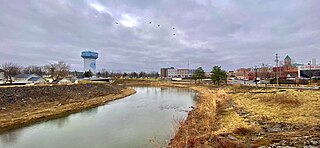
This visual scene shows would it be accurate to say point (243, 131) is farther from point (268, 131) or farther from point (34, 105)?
point (34, 105)

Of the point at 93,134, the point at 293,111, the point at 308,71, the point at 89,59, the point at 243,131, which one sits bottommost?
the point at 93,134

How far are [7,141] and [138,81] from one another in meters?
93.3

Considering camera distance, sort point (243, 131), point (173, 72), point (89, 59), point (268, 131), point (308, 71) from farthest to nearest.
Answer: point (173, 72) < point (89, 59) < point (308, 71) < point (243, 131) < point (268, 131)

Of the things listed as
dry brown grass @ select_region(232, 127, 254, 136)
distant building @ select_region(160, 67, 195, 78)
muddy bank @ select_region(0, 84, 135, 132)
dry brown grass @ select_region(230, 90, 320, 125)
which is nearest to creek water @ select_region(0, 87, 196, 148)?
muddy bank @ select_region(0, 84, 135, 132)

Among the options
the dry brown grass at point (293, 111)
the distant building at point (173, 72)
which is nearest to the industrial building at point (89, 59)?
the distant building at point (173, 72)

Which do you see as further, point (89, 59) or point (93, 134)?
point (89, 59)

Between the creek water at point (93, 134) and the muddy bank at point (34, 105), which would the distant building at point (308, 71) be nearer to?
the muddy bank at point (34, 105)

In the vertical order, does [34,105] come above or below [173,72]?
below

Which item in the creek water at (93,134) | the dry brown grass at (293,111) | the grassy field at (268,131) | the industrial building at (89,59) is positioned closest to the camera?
the grassy field at (268,131)

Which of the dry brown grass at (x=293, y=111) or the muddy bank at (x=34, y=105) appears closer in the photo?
the dry brown grass at (x=293, y=111)

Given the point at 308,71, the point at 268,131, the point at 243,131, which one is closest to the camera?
the point at 268,131

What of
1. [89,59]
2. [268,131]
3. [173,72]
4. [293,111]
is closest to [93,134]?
[268,131]

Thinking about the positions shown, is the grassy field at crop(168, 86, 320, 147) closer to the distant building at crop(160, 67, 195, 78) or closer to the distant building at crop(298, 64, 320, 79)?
the distant building at crop(298, 64, 320, 79)

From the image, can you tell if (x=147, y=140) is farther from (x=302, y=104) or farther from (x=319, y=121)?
(x=302, y=104)
